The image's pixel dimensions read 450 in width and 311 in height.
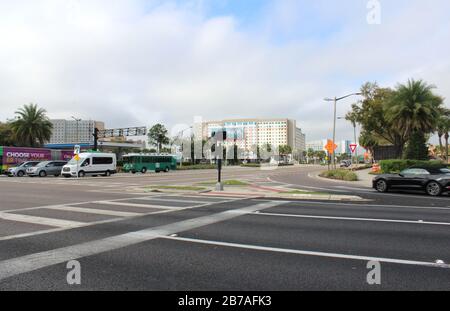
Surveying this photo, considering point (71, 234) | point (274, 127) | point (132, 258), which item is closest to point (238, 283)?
point (132, 258)

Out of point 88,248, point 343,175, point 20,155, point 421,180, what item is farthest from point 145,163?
point 88,248

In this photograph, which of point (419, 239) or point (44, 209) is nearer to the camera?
point (419, 239)

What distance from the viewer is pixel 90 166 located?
3491 centimetres

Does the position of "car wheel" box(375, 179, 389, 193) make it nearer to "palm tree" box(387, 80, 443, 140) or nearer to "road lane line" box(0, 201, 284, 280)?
"road lane line" box(0, 201, 284, 280)

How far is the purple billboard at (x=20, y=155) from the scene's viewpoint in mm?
38844

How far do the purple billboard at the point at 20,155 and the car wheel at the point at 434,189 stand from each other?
137 feet

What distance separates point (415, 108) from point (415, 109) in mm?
190

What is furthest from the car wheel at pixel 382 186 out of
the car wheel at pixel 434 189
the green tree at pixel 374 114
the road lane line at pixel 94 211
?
the green tree at pixel 374 114

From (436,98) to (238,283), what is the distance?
41.2 metres

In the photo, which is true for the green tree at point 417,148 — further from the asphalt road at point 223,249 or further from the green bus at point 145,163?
the green bus at point 145,163

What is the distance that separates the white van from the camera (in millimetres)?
33156
